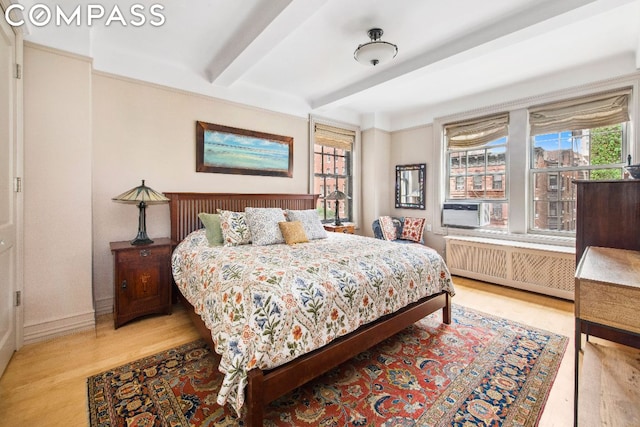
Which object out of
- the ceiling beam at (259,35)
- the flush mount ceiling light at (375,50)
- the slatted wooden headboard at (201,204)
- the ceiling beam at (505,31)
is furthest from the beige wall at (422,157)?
the ceiling beam at (259,35)

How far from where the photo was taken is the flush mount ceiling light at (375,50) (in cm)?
249

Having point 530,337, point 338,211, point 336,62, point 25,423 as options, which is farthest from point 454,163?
point 25,423

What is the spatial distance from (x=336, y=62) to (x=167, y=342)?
3301mm

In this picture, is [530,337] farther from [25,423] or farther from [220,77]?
[220,77]

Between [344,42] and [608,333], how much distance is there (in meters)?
2.98

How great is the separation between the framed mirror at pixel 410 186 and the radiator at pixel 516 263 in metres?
0.96

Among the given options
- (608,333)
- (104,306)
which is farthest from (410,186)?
(104,306)

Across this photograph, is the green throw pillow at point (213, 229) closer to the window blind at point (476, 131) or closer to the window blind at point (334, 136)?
the window blind at point (334, 136)

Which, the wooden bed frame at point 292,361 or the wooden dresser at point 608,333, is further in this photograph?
the wooden bed frame at point 292,361

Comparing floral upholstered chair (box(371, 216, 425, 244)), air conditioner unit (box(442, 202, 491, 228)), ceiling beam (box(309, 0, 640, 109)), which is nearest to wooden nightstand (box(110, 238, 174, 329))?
floral upholstered chair (box(371, 216, 425, 244))

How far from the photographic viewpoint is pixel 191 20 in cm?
254

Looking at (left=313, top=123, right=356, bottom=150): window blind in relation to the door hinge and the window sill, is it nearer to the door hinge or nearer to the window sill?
the window sill

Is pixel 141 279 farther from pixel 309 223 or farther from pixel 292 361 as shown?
pixel 292 361

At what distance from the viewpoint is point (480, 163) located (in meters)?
4.52
